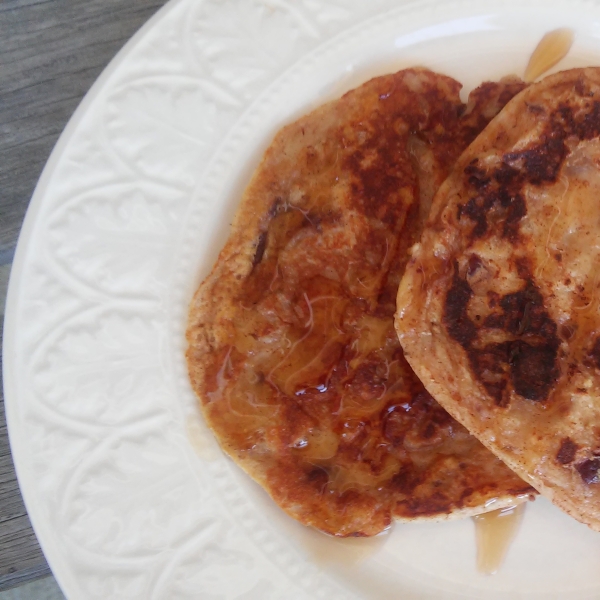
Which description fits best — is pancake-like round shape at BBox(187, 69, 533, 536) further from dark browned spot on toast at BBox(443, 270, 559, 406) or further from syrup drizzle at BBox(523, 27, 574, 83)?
syrup drizzle at BBox(523, 27, 574, 83)

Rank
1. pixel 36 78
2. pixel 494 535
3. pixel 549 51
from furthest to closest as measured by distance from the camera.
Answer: pixel 36 78
pixel 549 51
pixel 494 535

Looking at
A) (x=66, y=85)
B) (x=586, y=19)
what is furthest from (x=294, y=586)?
(x=586, y=19)

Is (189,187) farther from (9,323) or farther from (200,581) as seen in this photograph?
(200,581)

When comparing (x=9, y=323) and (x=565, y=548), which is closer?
(x=9, y=323)

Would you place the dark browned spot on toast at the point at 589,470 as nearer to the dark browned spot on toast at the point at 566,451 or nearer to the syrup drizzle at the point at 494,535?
the dark browned spot on toast at the point at 566,451

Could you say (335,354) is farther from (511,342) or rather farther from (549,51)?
(549,51)

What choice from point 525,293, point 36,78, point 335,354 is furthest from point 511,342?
point 36,78

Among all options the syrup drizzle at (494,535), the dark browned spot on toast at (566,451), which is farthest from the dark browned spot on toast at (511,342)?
the syrup drizzle at (494,535)
